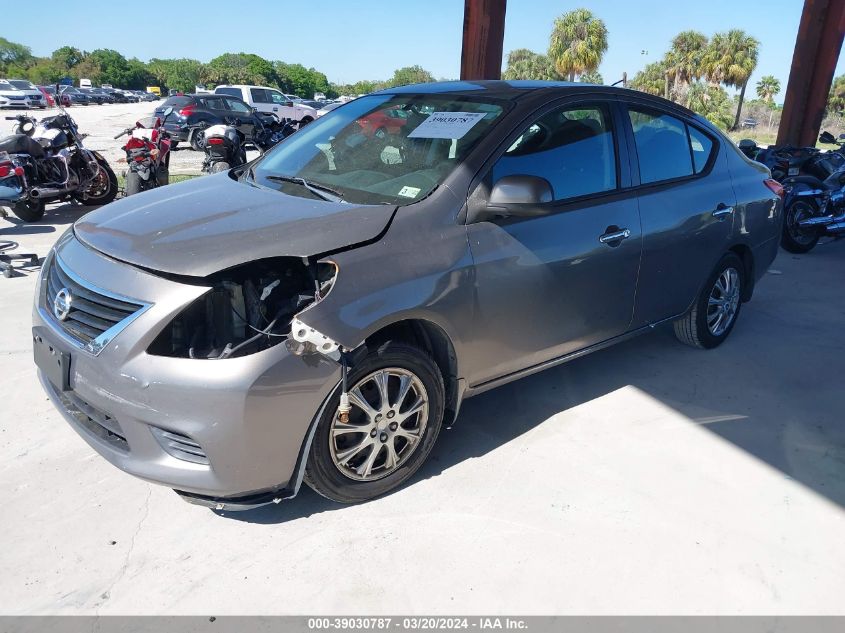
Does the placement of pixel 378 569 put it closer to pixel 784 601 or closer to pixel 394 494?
pixel 394 494

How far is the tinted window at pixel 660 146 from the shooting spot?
150 inches

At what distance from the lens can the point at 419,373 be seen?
285 centimetres

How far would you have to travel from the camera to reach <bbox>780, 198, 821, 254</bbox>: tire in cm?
798

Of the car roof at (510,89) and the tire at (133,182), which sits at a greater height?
the car roof at (510,89)

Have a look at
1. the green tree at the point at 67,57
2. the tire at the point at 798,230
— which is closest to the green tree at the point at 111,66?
the green tree at the point at 67,57

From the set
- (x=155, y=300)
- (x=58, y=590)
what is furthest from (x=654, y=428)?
(x=58, y=590)

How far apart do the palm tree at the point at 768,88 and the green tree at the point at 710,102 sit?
21.7 meters

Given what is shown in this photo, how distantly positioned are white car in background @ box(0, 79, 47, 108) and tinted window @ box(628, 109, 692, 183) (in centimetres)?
4055

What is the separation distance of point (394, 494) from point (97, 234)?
69.0 inches

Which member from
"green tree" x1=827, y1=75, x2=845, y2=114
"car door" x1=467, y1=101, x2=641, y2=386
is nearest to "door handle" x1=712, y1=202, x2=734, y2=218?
→ "car door" x1=467, y1=101, x2=641, y2=386

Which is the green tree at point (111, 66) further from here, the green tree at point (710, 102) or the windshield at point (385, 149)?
the windshield at point (385, 149)

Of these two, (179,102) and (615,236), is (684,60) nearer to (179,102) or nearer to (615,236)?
(179,102)

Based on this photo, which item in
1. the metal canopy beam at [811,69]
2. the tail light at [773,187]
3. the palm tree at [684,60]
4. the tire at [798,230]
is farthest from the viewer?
the palm tree at [684,60]

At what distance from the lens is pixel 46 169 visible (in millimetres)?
8055
